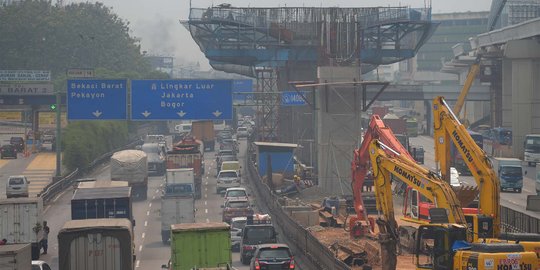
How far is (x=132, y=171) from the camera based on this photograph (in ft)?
211

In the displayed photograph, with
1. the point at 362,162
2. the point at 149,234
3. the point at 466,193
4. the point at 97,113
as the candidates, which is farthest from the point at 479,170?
the point at 97,113

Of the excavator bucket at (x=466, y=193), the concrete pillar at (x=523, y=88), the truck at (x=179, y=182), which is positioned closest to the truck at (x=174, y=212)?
the truck at (x=179, y=182)

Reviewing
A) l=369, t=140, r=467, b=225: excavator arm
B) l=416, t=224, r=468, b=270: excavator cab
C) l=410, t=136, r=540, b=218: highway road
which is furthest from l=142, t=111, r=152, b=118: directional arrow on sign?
l=416, t=224, r=468, b=270: excavator cab

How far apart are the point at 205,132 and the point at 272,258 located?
2831 inches

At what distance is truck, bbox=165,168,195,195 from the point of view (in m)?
57.3

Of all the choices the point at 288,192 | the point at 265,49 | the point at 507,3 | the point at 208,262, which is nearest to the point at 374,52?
the point at 265,49

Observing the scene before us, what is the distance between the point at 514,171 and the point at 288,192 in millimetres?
15508

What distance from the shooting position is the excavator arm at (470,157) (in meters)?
32.8

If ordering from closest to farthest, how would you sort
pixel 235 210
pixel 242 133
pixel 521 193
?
1. pixel 235 210
2. pixel 521 193
3. pixel 242 133

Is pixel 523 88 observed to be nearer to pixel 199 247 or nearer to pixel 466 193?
pixel 466 193

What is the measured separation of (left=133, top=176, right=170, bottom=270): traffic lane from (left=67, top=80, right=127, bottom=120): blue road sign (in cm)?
575

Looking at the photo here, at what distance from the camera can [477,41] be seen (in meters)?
104

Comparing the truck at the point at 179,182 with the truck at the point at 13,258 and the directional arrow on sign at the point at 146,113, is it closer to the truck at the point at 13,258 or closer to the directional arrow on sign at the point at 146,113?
the directional arrow on sign at the point at 146,113

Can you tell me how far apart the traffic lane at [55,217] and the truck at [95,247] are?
11121mm
